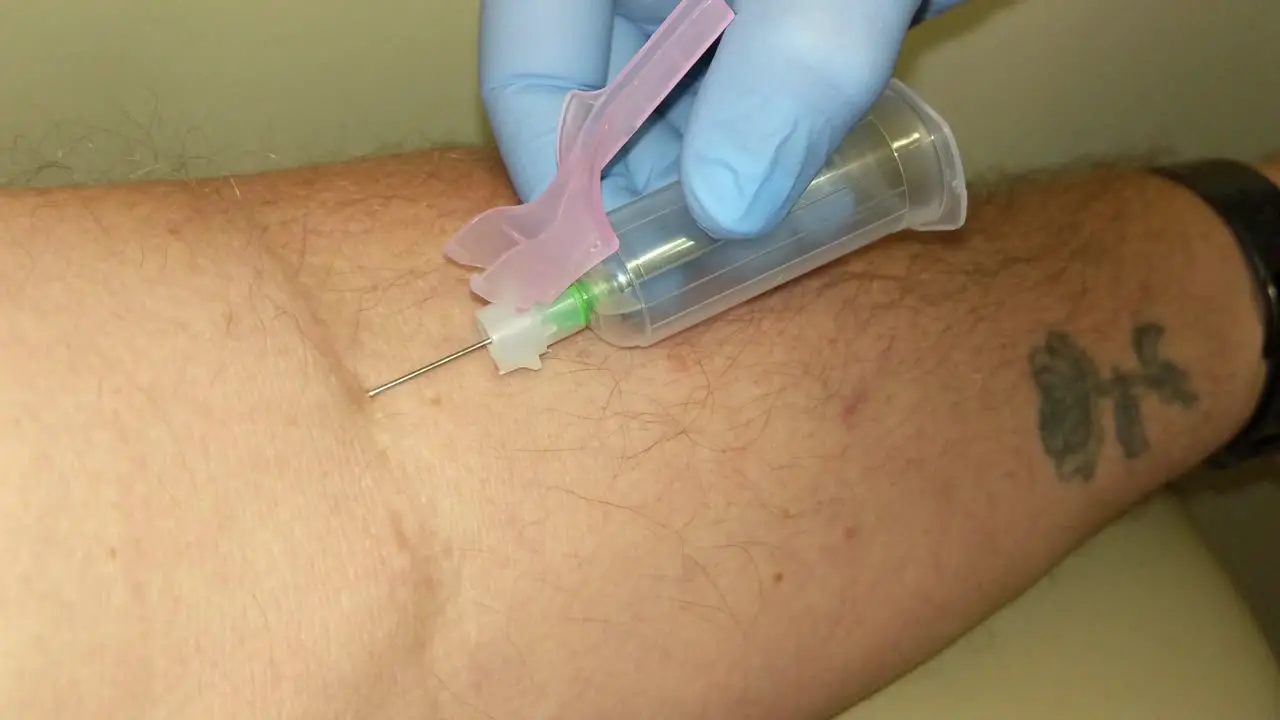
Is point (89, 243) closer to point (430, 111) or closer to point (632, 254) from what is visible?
point (632, 254)

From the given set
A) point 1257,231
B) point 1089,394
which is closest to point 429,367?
point 1089,394

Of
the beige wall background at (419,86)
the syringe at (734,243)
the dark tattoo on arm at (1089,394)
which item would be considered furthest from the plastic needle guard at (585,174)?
the beige wall background at (419,86)

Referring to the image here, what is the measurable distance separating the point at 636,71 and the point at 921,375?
1.51 ft

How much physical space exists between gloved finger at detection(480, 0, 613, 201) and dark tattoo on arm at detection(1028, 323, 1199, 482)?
1.97 ft

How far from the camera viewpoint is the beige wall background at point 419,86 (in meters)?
1.35

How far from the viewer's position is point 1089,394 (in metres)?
1.13

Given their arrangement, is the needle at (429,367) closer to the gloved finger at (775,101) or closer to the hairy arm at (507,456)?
the hairy arm at (507,456)

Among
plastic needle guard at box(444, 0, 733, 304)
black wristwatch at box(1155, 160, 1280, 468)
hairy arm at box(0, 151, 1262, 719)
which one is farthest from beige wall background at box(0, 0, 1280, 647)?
plastic needle guard at box(444, 0, 733, 304)

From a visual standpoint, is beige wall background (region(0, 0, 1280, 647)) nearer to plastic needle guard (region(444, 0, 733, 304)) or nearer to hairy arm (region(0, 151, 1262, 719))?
hairy arm (region(0, 151, 1262, 719))

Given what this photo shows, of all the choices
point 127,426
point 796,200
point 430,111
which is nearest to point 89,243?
point 127,426

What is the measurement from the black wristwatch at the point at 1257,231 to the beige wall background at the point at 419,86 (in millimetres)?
373

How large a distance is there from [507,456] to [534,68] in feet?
1.36

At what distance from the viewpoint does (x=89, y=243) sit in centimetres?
82

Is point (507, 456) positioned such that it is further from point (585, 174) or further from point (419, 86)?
point (419, 86)
